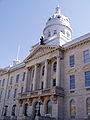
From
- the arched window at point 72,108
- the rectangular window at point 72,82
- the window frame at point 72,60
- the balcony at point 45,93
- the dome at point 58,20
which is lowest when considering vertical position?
the arched window at point 72,108

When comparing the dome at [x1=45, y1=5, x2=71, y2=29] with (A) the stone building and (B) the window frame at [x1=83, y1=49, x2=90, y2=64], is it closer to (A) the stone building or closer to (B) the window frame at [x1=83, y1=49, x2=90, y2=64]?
(A) the stone building

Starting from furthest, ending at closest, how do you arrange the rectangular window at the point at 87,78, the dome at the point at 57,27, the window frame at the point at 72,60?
the dome at the point at 57,27
the window frame at the point at 72,60
the rectangular window at the point at 87,78

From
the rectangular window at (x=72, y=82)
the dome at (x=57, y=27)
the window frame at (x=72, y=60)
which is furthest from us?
the dome at (x=57, y=27)

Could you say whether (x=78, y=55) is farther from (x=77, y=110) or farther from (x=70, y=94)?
(x=77, y=110)

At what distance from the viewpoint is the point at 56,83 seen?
30188 mm

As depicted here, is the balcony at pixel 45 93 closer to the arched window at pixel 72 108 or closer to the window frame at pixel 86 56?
the arched window at pixel 72 108

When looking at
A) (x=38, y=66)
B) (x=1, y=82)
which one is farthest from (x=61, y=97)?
(x=1, y=82)

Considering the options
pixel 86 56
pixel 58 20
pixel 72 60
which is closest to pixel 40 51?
pixel 72 60

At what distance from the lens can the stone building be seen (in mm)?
27312

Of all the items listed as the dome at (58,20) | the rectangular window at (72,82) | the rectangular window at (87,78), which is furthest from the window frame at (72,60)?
the dome at (58,20)

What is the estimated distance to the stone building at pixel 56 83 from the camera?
2731cm

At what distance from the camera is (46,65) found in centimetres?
3347

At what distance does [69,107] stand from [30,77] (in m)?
13.0

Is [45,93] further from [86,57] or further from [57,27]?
[57,27]
